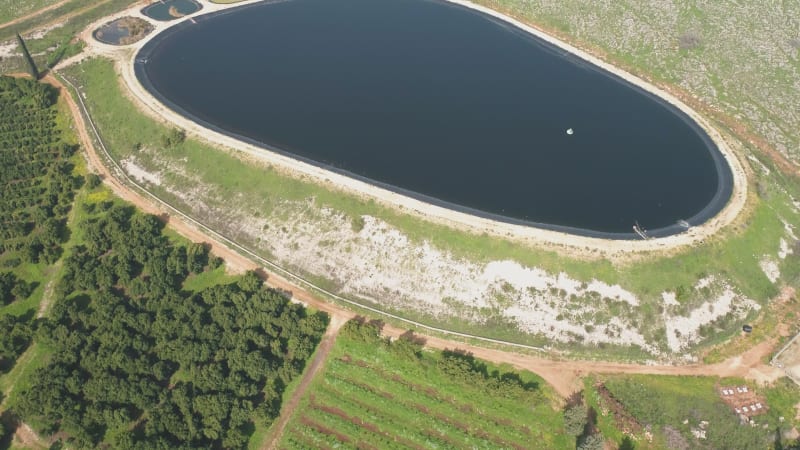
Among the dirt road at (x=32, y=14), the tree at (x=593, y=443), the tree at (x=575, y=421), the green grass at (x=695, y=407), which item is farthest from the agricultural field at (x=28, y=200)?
the green grass at (x=695, y=407)

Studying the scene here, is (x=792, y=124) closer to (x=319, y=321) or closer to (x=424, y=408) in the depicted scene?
A: (x=424, y=408)

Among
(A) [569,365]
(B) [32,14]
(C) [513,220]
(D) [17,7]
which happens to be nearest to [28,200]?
(B) [32,14]

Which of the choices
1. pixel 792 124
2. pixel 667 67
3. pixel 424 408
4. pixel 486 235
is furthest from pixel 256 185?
pixel 792 124

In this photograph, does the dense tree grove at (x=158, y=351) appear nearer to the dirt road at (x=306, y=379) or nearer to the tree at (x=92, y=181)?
the dirt road at (x=306, y=379)

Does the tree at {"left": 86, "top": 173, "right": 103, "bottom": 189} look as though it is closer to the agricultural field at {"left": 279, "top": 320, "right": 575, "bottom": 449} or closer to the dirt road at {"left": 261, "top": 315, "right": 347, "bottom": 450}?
the dirt road at {"left": 261, "top": 315, "right": 347, "bottom": 450}

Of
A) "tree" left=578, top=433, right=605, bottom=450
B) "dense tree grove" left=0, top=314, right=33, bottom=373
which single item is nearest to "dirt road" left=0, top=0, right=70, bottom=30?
"dense tree grove" left=0, top=314, right=33, bottom=373
